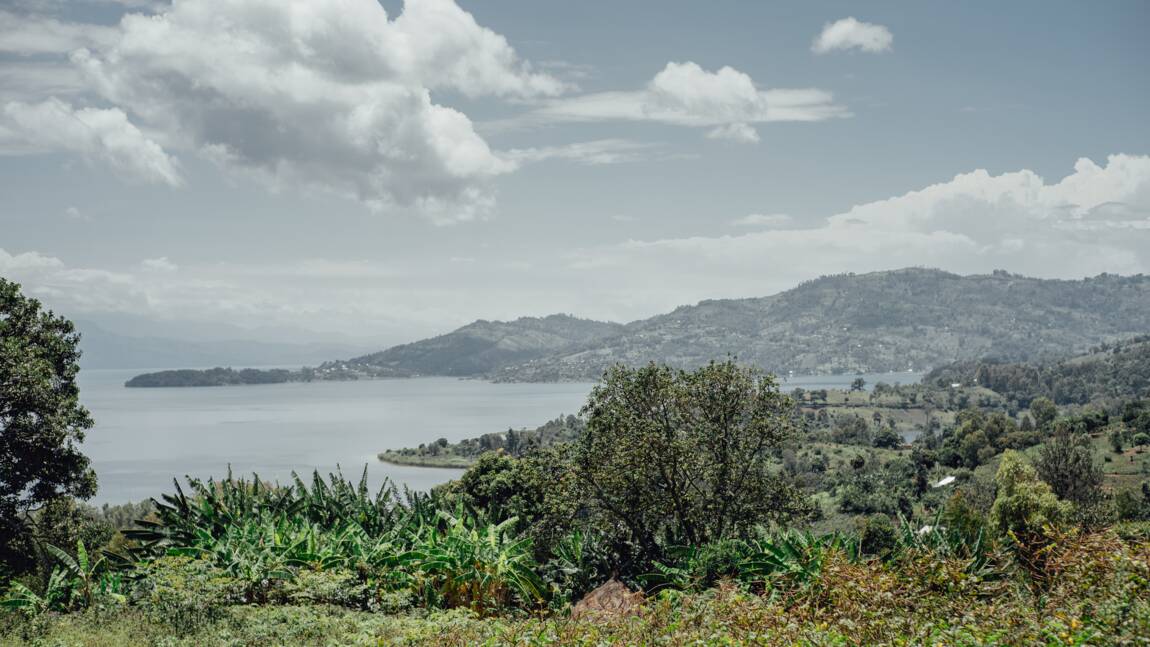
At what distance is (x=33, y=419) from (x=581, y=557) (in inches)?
565

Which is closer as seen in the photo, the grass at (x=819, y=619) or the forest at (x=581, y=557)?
the grass at (x=819, y=619)

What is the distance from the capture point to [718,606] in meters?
7.93

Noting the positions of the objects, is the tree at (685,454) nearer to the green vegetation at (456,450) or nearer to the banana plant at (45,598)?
the banana plant at (45,598)

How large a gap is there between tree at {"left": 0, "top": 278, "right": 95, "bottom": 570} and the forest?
0.06m

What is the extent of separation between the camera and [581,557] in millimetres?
13297

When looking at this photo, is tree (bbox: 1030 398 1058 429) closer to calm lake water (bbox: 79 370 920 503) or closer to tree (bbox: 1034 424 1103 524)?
tree (bbox: 1034 424 1103 524)

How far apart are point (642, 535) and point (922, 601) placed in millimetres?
8137

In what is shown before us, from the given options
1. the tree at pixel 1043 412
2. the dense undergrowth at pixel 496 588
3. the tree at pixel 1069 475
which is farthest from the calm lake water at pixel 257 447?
the tree at pixel 1043 412

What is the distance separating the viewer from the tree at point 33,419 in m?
18.2

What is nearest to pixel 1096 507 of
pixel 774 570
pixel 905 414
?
pixel 774 570

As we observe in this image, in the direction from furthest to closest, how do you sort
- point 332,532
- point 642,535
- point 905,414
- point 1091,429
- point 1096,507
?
point 905,414 → point 1091,429 → point 1096,507 → point 642,535 → point 332,532

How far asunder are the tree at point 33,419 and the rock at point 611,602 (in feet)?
48.3

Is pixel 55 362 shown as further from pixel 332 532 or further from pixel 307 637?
pixel 307 637

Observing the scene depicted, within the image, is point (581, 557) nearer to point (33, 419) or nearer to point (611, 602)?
point (611, 602)
